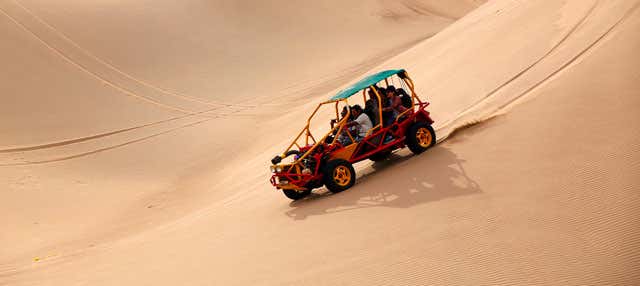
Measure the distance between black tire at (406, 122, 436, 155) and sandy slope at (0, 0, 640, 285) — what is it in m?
0.26

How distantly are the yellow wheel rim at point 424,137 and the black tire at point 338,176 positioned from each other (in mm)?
1111

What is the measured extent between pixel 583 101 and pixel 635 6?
3496mm

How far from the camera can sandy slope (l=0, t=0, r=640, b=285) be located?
16.0 feet

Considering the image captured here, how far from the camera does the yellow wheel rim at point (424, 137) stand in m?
7.97

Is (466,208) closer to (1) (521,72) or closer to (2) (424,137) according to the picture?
(2) (424,137)

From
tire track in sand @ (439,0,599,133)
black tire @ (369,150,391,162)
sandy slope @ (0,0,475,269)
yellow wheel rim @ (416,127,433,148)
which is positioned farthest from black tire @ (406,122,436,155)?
sandy slope @ (0,0,475,269)

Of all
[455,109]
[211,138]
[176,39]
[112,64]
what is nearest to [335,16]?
[176,39]

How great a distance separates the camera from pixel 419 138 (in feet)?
26.1

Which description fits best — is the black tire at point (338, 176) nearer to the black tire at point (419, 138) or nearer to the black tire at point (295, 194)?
the black tire at point (295, 194)

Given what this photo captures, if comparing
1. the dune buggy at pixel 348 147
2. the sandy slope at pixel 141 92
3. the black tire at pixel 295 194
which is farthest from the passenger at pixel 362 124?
the sandy slope at pixel 141 92

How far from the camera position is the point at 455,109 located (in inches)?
408

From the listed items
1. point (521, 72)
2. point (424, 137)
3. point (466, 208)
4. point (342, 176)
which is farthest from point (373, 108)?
point (521, 72)

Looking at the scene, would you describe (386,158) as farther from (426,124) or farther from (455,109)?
(455,109)

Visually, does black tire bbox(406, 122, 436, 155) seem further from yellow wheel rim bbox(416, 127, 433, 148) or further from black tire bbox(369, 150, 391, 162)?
black tire bbox(369, 150, 391, 162)
